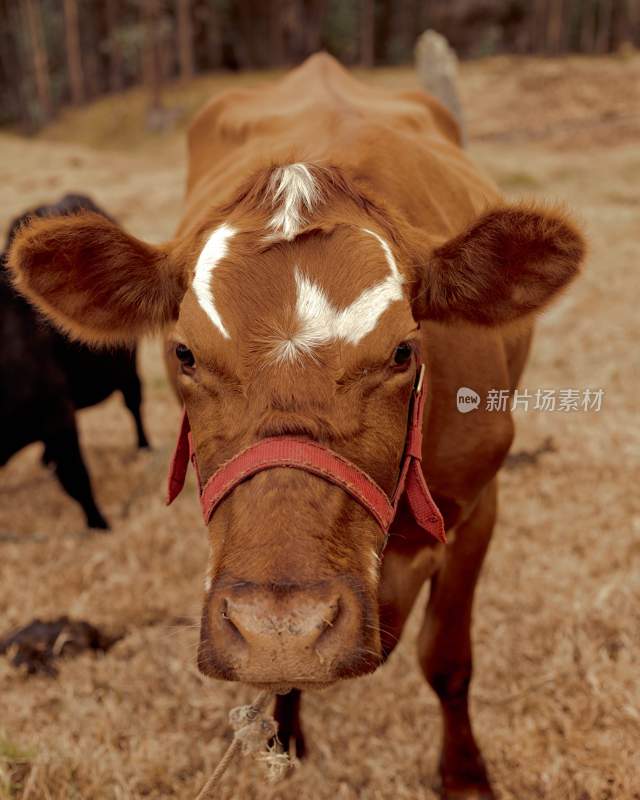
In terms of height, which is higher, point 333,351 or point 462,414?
point 333,351

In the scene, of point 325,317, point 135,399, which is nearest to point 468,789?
point 325,317

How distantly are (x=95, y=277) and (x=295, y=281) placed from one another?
656mm

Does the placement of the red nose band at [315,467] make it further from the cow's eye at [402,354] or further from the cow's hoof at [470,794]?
the cow's hoof at [470,794]

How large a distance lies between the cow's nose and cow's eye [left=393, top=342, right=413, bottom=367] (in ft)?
1.68

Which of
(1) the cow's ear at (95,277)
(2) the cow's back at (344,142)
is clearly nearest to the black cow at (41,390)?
(2) the cow's back at (344,142)

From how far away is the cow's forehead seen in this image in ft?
4.94

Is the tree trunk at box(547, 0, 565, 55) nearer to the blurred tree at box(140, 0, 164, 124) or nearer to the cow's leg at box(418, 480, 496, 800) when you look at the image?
the blurred tree at box(140, 0, 164, 124)

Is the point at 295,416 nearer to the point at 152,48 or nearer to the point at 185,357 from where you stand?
the point at 185,357

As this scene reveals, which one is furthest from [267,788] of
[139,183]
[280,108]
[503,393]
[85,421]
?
[139,183]

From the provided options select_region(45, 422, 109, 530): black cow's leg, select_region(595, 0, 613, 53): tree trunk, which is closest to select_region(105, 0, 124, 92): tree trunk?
select_region(595, 0, 613, 53): tree trunk

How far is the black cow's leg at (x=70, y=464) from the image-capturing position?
13.1ft

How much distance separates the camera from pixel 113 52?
32.1 m

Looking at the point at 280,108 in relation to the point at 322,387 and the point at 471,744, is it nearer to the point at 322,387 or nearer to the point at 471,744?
the point at 322,387

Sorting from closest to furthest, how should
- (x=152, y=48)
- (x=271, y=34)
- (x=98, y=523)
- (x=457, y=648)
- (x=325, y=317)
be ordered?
1. (x=325, y=317)
2. (x=457, y=648)
3. (x=98, y=523)
4. (x=152, y=48)
5. (x=271, y=34)
